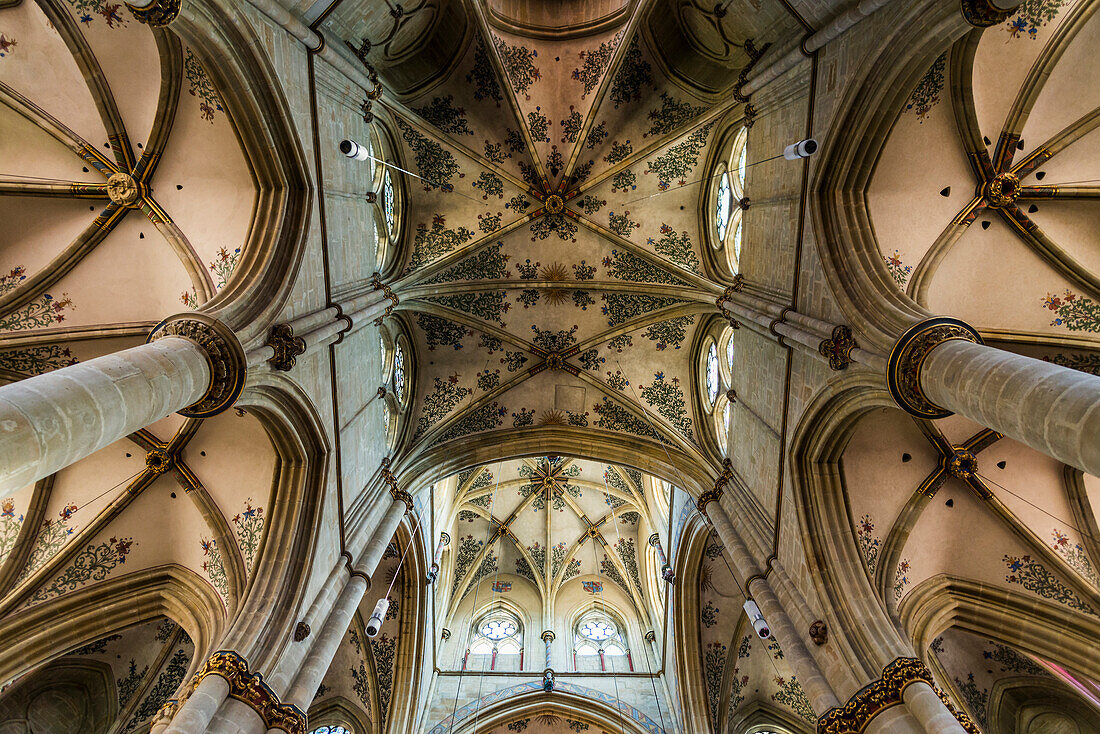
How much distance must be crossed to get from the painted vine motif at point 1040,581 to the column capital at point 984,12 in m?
6.97

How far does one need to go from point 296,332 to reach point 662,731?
1100 centimetres

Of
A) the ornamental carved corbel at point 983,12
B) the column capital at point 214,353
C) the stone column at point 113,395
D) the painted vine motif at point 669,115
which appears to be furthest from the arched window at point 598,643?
the ornamental carved corbel at point 983,12

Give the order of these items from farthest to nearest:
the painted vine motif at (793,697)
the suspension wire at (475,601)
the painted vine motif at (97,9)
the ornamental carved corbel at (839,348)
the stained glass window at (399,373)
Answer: the suspension wire at (475,601) < the stained glass window at (399,373) < the painted vine motif at (793,697) < the painted vine motif at (97,9) < the ornamental carved corbel at (839,348)

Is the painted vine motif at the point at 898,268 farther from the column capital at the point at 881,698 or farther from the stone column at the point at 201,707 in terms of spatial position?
the stone column at the point at 201,707

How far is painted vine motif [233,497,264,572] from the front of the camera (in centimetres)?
802

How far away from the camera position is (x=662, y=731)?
41.1ft

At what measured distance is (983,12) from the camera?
206 inches

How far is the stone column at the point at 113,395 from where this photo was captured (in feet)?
12.3


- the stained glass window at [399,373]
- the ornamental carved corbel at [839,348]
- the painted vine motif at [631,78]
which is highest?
the painted vine motif at [631,78]

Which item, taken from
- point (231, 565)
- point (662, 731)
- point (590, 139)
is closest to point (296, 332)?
point (231, 565)

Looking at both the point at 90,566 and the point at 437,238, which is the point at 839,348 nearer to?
the point at 437,238

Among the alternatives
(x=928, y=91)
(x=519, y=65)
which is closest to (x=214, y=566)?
(x=519, y=65)

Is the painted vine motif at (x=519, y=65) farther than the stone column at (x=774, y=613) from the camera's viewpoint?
Yes

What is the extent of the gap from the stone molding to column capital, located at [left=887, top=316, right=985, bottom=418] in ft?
22.5
